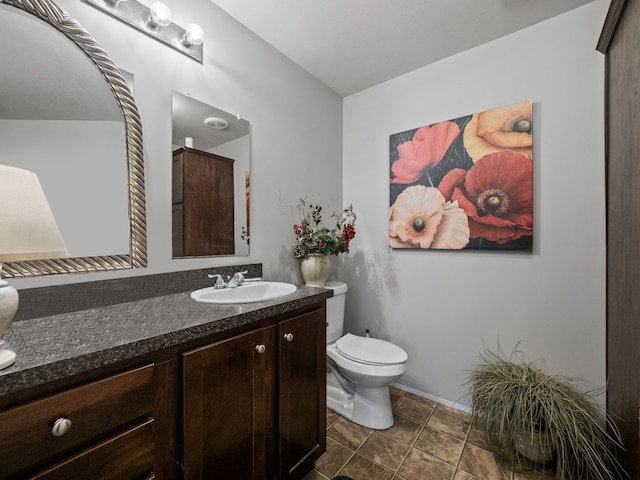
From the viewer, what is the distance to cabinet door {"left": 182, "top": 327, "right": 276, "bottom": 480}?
36.0 inches

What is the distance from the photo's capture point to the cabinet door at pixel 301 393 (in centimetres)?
121

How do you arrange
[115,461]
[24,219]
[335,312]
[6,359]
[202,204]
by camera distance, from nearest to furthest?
[6,359] < [115,461] < [24,219] < [202,204] < [335,312]

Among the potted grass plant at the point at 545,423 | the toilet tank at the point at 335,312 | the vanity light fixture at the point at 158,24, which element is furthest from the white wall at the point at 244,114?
the potted grass plant at the point at 545,423

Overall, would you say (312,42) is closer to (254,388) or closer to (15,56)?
(15,56)

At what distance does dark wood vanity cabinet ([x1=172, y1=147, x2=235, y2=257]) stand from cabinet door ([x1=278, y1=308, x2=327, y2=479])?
68cm

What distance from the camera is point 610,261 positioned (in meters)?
1.43

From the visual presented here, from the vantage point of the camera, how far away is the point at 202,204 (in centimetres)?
155

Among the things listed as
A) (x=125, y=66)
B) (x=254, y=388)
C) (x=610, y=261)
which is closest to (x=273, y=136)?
(x=125, y=66)

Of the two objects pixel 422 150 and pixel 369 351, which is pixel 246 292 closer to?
pixel 369 351

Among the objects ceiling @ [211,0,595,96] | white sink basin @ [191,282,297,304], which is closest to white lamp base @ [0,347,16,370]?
white sink basin @ [191,282,297,304]

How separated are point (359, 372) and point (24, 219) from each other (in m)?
1.65

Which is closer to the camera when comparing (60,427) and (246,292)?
(60,427)

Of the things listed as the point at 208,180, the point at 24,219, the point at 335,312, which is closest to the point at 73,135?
the point at 24,219

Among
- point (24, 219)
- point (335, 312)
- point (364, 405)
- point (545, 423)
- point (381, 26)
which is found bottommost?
point (364, 405)
